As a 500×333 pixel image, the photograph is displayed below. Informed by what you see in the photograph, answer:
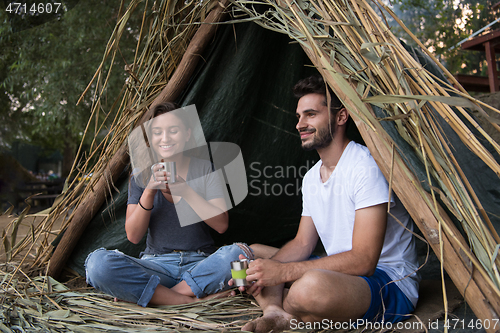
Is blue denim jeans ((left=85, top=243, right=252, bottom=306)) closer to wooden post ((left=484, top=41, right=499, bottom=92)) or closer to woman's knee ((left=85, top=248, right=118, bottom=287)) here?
woman's knee ((left=85, top=248, right=118, bottom=287))

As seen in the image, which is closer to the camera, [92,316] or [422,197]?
[422,197]

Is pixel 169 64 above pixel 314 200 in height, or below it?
above

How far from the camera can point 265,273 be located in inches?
Result: 59.9

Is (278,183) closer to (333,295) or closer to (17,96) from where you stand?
(333,295)

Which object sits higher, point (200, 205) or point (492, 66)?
point (492, 66)

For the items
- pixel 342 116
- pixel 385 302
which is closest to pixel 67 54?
→ pixel 342 116

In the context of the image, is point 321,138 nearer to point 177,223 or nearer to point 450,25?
point 177,223

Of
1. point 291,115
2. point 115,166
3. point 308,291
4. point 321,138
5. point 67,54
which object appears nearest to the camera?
point 308,291

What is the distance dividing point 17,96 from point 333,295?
8.21 m

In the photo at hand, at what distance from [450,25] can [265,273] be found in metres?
10.8

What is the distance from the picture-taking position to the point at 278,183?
2789mm

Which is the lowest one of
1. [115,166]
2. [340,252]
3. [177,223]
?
[340,252]

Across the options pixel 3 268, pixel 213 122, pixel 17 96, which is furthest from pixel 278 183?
pixel 17 96

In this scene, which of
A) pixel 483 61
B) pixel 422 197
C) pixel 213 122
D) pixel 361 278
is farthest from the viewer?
pixel 483 61
